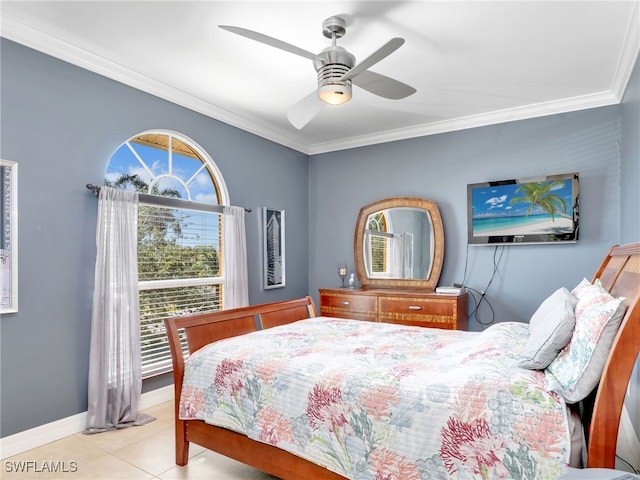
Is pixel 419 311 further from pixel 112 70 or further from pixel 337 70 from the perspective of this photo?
pixel 112 70

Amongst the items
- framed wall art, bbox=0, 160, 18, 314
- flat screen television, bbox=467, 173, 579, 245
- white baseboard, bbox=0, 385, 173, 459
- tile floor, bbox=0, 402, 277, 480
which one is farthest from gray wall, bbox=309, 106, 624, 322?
framed wall art, bbox=0, 160, 18, 314

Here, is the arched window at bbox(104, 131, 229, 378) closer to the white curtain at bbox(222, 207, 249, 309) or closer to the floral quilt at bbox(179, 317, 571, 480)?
the white curtain at bbox(222, 207, 249, 309)

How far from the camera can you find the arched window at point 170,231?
3322 mm

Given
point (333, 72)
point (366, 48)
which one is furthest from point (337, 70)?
point (366, 48)

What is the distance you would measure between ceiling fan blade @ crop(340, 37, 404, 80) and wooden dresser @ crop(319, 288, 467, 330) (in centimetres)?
245

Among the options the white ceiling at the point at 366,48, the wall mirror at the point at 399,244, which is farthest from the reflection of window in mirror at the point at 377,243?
the white ceiling at the point at 366,48

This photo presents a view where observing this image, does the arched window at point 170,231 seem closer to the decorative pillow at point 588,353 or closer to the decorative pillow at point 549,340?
the decorative pillow at point 549,340

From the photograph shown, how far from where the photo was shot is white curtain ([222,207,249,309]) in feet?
12.8

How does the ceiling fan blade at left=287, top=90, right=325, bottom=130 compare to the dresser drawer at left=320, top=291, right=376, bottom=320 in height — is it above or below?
above

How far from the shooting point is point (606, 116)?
3.62 meters

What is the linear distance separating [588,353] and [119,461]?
2.56m

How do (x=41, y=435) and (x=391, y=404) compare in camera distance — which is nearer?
(x=391, y=404)

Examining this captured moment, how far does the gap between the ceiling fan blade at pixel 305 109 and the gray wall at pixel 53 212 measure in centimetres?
141

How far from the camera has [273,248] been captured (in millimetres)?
4621
